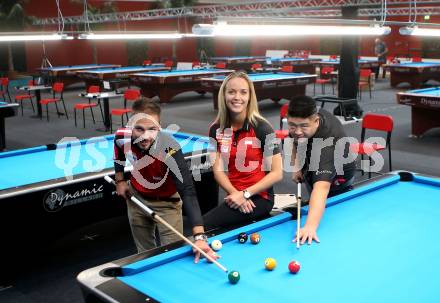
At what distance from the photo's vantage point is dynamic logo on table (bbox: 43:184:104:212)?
3303 millimetres

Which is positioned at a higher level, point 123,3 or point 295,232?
point 123,3

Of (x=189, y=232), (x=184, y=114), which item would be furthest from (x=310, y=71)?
(x=189, y=232)

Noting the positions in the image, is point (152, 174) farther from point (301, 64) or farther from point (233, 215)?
point (301, 64)

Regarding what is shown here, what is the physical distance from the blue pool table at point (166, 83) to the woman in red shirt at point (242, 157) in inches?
333

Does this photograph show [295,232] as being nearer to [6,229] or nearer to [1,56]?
[6,229]

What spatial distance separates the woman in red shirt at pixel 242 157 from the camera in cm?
256

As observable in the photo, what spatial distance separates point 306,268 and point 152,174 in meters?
1.05

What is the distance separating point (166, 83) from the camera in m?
11.2

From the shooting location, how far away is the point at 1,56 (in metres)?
16.2

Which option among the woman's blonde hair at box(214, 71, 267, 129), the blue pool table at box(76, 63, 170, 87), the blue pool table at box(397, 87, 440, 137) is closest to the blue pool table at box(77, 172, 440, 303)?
the woman's blonde hair at box(214, 71, 267, 129)

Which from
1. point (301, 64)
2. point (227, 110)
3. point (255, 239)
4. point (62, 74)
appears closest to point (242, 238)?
point (255, 239)

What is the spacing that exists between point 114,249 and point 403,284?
2.53 metres

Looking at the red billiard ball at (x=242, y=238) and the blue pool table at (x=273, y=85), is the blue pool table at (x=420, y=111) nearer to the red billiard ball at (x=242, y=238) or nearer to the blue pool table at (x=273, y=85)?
the blue pool table at (x=273, y=85)

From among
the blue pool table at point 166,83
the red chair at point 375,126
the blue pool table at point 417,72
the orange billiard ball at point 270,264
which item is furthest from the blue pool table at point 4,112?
the blue pool table at point 417,72
